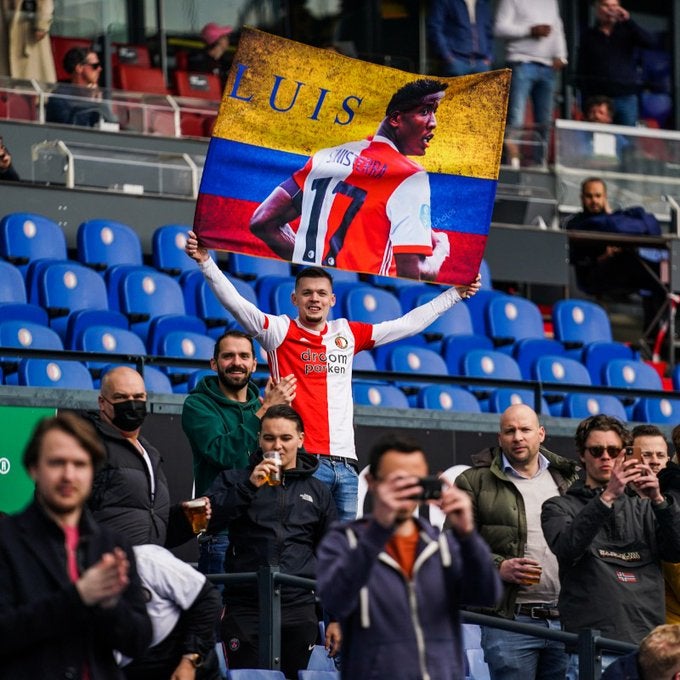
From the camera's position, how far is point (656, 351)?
16016mm

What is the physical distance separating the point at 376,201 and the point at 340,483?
6.22ft

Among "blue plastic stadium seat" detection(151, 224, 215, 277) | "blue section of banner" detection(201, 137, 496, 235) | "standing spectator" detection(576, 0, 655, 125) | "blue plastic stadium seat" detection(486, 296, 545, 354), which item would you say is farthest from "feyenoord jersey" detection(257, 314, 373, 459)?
"standing spectator" detection(576, 0, 655, 125)

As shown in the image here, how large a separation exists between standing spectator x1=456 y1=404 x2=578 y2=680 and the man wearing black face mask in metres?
1.55

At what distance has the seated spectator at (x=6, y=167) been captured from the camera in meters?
13.6

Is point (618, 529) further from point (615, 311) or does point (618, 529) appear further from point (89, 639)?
point (615, 311)

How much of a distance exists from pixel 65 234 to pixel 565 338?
4.22 metres

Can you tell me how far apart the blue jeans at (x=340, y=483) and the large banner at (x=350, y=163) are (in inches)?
51.6

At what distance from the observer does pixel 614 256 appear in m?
16.2

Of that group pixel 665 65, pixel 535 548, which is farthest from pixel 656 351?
pixel 535 548

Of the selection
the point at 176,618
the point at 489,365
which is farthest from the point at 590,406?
the point at 176,618

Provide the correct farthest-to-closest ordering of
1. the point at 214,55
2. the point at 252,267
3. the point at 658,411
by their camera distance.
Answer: the point at 214,55 < the point at 252,267 < the point at 658,411

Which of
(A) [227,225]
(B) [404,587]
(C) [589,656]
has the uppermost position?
(A) [227,225]

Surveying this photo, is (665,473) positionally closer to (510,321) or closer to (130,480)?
(130,480)

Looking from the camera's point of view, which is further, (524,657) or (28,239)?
(28,239)
